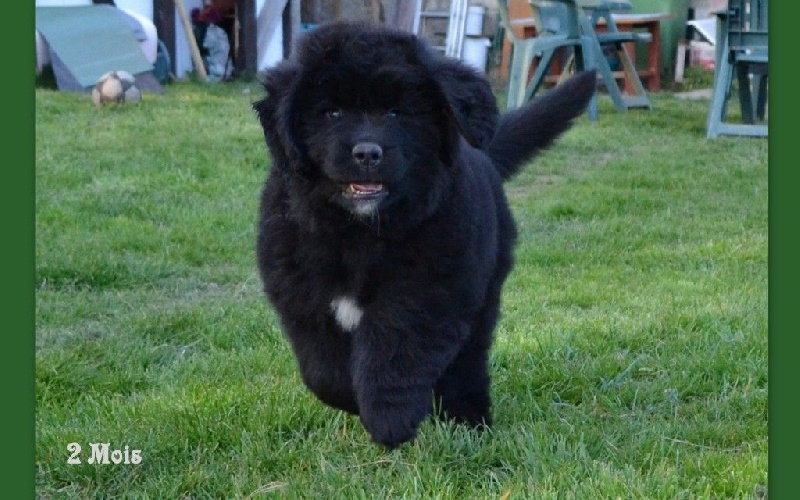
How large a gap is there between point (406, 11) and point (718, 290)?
9536 millimetres

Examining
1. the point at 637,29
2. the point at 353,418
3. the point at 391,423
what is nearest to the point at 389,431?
the point at 391,423

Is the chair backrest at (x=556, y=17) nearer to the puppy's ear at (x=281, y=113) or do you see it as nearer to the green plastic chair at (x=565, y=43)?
the green plastic chair at (x=565, y=43)

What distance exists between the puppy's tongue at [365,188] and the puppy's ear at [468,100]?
0.89ft

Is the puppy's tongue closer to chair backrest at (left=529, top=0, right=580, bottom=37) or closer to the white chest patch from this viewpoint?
the white chest patch

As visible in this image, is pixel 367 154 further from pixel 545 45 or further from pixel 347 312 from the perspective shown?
pixel 545 45

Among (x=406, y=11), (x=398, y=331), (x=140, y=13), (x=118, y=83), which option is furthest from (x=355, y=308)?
(x=406, y=11)

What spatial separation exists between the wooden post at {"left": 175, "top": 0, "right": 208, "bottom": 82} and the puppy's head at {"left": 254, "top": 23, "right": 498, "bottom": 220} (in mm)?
8743

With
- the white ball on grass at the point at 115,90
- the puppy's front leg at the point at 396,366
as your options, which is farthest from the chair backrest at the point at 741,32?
the puppy's front leg at the point at 396,366

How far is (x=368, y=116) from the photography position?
273 centimetres

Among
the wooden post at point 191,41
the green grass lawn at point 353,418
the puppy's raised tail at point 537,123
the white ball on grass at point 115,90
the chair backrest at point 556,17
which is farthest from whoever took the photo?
the wooden post at point 191,41

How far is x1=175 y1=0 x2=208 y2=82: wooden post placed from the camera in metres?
11.2

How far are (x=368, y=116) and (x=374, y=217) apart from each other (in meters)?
0.24

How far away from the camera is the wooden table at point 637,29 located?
42.7 ft

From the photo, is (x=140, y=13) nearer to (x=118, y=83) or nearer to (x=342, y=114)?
(x=118, y=83)
